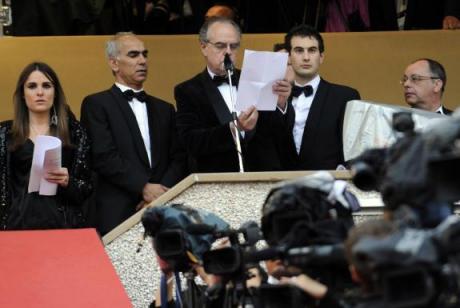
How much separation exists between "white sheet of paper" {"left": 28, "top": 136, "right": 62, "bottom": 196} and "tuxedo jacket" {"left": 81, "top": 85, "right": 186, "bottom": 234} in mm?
491

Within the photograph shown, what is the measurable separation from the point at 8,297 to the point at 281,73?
205cm

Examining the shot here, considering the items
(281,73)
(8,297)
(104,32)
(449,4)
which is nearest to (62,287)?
(8,297)

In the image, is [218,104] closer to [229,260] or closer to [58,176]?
[58,176]

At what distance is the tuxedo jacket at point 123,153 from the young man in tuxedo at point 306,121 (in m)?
0.63

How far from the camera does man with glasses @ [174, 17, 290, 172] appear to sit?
809 cm

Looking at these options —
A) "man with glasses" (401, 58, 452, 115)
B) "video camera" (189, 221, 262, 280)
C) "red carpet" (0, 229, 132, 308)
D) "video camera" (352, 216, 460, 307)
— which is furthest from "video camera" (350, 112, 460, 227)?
"man with glasses" (401, 58, 452, 115)

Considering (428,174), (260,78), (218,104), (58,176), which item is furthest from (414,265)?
(218,104)

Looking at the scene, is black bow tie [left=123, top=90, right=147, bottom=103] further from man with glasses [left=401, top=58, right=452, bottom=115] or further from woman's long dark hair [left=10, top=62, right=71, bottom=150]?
man with glasses [left=401, top=58, right=452, bottom=115]

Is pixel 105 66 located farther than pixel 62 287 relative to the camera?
Yes

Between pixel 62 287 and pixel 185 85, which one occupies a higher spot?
pixel 185 85

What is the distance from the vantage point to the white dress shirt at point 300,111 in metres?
8.59

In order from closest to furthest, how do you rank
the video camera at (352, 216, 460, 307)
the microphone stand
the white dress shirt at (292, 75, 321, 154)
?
the video camera at (352, 216, 460, 307) < the microphone stand < the white dress shirt at (292, 75, 321, 154)

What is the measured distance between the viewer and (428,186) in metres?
3.15

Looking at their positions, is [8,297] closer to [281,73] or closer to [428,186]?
[281,73]
